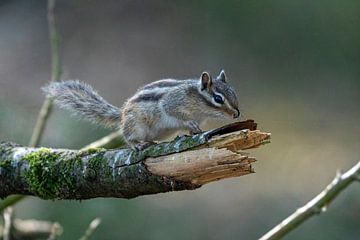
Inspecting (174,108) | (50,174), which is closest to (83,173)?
(50,174)

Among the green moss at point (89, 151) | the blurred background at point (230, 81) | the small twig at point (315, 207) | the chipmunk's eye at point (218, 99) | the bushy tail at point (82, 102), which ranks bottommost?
the small twig at point (315, 207)

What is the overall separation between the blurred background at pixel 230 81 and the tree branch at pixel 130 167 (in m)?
3.66

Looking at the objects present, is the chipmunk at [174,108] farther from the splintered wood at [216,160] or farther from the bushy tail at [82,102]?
the splintered wood at [216,160]

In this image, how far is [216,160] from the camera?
2.32m

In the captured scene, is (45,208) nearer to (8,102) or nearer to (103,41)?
(8,102)

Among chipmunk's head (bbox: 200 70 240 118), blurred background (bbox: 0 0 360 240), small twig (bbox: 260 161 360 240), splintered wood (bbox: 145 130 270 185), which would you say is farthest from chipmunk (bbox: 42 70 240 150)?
blurred background (bbox: 0 0 360 240)

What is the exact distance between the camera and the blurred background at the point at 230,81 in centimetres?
720

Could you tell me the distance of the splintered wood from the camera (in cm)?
231

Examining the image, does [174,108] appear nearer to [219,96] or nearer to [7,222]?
[219,96]

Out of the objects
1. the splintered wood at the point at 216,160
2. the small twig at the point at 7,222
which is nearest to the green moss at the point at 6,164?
the splintered wood at the point at 216,160

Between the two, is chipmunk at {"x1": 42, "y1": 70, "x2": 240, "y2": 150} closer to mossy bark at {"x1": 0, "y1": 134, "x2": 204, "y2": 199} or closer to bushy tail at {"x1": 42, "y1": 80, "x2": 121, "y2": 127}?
bushy tail at {"x1": 42, "y1": 80, "x2": 121, "y2": 127}

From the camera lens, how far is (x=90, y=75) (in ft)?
34.4

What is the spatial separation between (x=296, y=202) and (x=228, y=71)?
2.82 m

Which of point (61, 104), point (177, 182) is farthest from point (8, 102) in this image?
point (177, 182)
